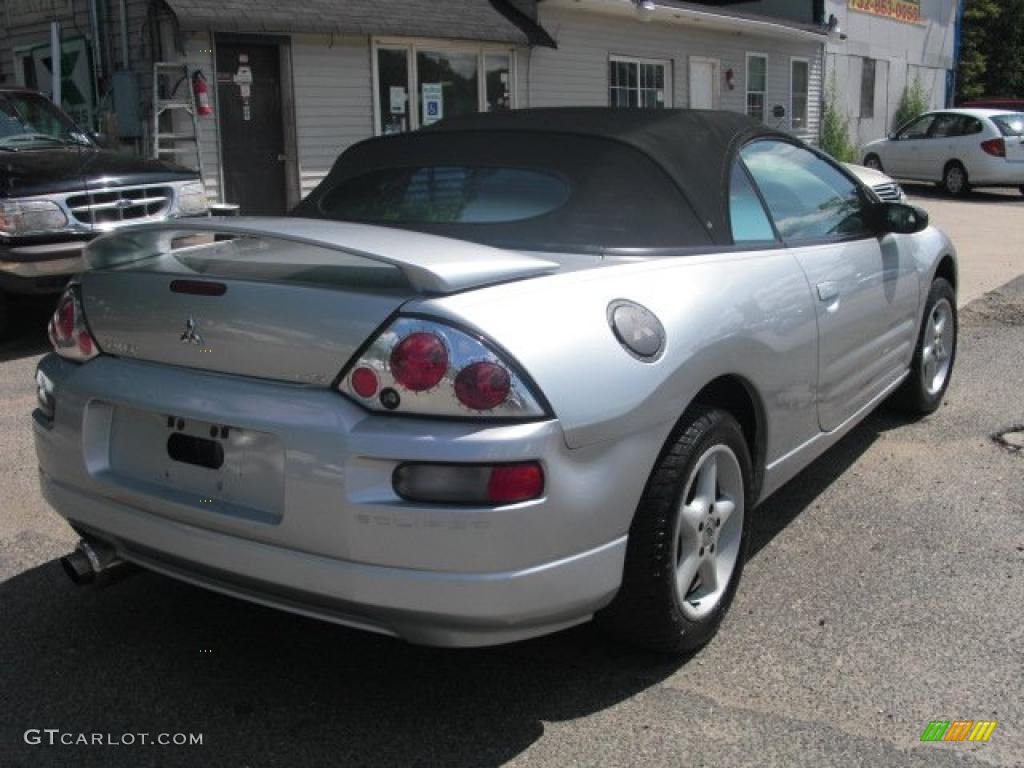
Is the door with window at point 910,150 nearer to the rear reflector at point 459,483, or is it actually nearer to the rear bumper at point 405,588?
the rear bumper at point 405,588

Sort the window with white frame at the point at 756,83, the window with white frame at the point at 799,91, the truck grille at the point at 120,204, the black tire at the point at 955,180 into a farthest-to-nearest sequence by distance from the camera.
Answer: the window with white frame at the point at 799,91, the window with white frame at the point at 756,83, the black tire at the point at 955,180, the truck grille at the point at 120,204

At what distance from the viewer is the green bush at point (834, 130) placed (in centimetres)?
2219

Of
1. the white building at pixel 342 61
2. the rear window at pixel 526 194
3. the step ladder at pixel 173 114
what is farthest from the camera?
the white building at pixel 342 61

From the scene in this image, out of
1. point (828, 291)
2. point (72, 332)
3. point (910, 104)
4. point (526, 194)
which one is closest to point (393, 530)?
point (72, 332)

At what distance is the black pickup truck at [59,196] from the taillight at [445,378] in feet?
17.5

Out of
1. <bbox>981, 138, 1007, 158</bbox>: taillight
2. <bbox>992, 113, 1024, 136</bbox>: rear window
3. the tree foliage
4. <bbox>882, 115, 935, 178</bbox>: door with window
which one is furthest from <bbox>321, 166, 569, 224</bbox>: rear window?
the tree foliage

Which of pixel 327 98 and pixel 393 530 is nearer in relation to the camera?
pixel 393 530

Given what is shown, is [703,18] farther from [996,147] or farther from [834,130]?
[834,130]

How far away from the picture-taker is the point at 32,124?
8.35 m

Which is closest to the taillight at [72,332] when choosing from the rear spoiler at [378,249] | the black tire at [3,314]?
the rear spoiler at [378,249]

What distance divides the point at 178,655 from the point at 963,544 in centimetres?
277

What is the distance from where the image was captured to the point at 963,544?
384 cm

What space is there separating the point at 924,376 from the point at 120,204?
5.47 metres

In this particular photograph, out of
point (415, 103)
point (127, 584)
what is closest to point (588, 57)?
point (415, 103)
